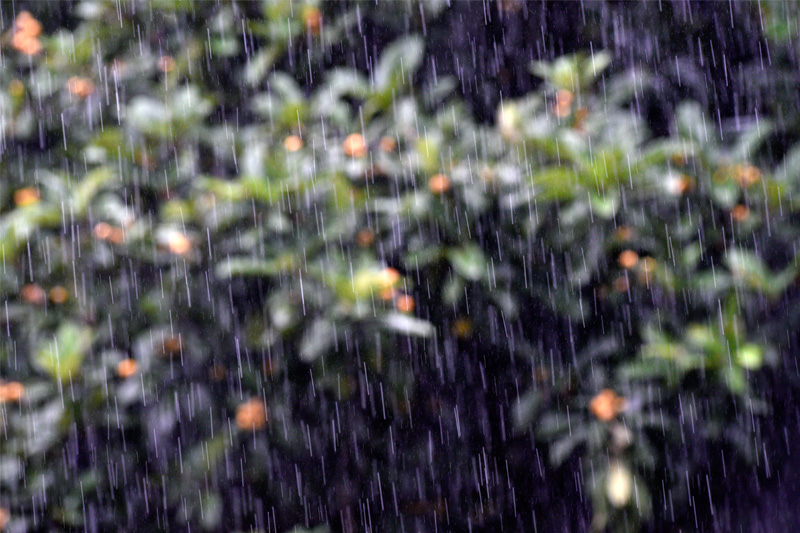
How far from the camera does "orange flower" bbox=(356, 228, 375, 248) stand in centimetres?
176

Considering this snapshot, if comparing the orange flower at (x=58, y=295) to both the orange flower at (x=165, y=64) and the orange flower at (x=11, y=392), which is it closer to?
the orange flower at (x=11, y=392)

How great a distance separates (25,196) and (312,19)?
0.91 m

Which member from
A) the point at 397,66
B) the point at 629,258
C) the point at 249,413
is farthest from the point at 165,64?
the point at 629,258

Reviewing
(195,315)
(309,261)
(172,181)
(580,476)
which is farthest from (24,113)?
(580,476)

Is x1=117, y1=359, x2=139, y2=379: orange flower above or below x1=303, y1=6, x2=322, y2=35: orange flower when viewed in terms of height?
below

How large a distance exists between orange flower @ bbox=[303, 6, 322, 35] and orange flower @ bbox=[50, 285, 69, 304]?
0.99 meters

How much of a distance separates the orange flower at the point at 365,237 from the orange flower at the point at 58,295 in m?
0.72

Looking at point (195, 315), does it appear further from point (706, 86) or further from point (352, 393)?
point (706, 86)

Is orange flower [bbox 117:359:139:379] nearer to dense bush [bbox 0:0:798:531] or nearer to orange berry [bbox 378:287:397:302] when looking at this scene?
dense bush [bbox 0:0:798:531]

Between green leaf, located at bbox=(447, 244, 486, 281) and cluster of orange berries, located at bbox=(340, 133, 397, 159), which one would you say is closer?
green leaf, located at bbox=(447, 244, 486, 281)

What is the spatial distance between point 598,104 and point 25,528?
67.5 inches

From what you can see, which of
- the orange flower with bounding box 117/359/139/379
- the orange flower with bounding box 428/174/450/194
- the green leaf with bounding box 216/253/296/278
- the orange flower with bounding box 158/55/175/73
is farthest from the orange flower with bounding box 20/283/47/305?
the orange flower with bounding box 428/174/450/194

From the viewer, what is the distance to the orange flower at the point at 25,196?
1.96m

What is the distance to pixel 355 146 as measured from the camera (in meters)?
1.87
